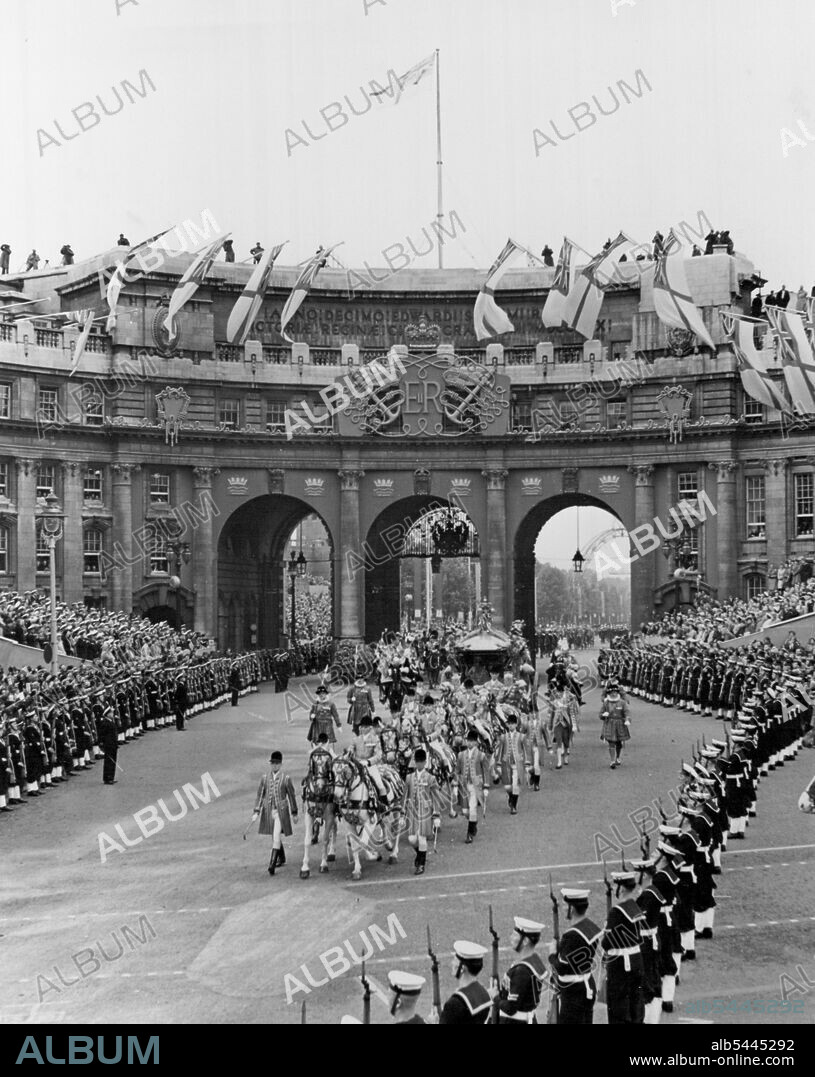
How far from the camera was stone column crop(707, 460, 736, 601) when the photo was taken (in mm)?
55906

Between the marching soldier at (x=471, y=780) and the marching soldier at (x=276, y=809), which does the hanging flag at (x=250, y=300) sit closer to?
the marching soldier at (x=471, y=780)

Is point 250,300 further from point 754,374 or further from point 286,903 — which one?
point 286,903

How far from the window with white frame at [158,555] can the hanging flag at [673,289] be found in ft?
76.6

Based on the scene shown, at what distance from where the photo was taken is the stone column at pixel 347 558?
5716 centimetres

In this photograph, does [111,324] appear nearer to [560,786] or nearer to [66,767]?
[66,767]

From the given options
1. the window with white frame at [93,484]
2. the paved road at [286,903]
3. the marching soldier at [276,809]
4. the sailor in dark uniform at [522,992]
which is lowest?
the paved road at [286,903]

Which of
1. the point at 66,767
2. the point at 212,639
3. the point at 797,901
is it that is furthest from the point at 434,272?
the point at 797,901

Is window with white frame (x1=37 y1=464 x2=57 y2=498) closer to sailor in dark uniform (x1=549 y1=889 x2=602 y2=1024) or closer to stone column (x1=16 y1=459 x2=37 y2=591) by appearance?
stone column (x1=16 y1=459 x2=37 y2=591)

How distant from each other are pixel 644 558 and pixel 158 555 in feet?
71.2

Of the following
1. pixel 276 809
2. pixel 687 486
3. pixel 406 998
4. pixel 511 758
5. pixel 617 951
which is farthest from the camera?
pixel 687 486

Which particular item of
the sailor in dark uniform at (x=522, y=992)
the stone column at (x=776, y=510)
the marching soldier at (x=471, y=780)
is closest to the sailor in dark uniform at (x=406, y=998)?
the sailor in dark uniform at (x=522, y=992)

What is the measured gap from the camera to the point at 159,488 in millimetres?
56438

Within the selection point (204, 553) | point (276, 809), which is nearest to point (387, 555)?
point (204, 553)

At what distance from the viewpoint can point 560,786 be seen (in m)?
26.1
